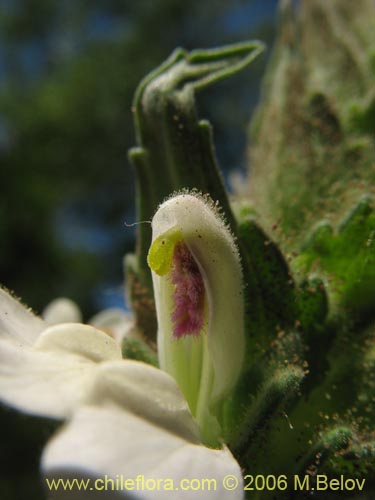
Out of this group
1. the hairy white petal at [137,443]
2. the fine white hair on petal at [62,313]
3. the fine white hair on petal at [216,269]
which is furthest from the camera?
the fine white hair on petal at [62,313]

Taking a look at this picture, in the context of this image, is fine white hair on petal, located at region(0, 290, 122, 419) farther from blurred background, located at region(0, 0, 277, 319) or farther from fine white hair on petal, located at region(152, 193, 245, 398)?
blurred background, located at region(0, 0, 277, 319)

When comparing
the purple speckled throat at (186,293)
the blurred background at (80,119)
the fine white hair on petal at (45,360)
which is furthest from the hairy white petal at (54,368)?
the blurred background at (80,119)

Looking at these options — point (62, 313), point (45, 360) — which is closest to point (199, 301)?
point (45, 360)

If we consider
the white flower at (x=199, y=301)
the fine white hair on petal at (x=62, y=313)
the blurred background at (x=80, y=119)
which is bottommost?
the blurred background at (x=80, y=119)

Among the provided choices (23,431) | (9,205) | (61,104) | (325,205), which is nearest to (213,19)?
(61,104)

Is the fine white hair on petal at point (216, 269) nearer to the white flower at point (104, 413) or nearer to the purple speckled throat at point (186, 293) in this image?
the purple speckled throat at point (186, 293)

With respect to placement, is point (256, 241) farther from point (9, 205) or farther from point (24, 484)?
point (9, 205)
